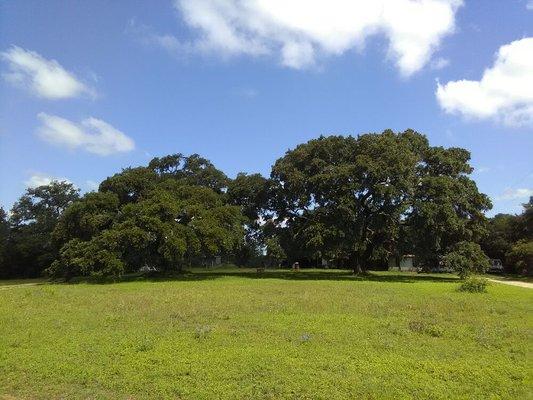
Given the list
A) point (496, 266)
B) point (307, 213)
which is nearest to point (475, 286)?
point (307, 213)

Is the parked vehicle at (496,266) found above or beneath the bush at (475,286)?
above

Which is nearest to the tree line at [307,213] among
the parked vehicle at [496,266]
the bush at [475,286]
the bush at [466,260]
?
the bush at [466,260]

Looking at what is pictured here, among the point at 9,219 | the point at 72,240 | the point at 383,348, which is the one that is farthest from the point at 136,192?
the point at 383,348

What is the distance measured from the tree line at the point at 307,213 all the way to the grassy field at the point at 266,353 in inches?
700

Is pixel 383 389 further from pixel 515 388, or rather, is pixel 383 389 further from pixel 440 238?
pixel 440 238

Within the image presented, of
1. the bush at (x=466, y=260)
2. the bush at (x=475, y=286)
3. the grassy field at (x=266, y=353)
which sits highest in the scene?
the bush at (x=466, y=260)

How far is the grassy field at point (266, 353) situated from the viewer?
7.14 meters

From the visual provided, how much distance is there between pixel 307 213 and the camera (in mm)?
37781

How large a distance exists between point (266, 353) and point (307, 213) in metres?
29.0

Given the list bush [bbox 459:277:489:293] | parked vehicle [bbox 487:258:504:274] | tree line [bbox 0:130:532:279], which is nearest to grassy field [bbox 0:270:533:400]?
bush [bbox 459:277:489:293]

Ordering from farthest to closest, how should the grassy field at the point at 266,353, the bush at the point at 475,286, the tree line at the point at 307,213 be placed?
the tree line at the point at 307,213, the bush at the point at 475,286, the grassy field at the point at 266,353

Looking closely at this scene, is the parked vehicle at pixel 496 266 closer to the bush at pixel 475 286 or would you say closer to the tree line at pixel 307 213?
the tree line at pixel 307 213

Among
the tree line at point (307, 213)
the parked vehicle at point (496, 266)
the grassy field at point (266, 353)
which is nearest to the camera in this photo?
the grassy field at point (266, 353)

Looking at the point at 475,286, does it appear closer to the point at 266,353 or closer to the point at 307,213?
the point at 307,213
